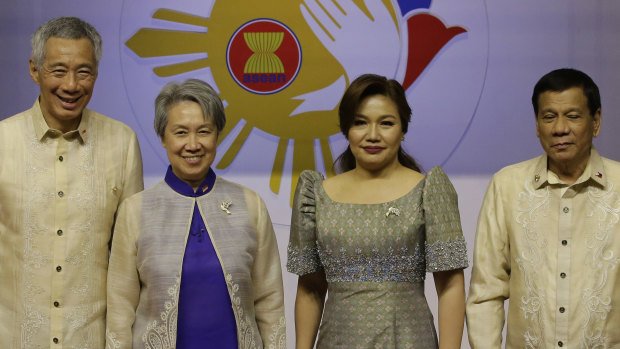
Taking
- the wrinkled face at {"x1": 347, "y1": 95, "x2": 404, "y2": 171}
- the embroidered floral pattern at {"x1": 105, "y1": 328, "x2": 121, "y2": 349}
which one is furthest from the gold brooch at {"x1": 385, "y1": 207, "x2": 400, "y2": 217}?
the embroidered floral pattern at {"x1": 105, "y1": 328, "x2": 121, "y2": 349}

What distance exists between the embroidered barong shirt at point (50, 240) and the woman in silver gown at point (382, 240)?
0.67 metres

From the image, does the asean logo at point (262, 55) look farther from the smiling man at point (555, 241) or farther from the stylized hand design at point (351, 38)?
the smiling man at point (555, 241)

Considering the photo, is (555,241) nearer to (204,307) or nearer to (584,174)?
(584,174)

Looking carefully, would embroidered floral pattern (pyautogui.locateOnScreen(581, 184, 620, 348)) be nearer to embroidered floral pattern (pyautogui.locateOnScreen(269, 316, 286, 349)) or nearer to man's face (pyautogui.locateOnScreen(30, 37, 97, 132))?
embroidered floral pattern (pyautogui.locateOnScreen(269, 316, 286, 349))

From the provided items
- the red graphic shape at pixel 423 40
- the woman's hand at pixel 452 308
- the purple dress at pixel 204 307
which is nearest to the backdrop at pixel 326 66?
the red graphic shape at pixel 423 40

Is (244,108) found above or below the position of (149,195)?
above

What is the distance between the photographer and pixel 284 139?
4238 millimetres

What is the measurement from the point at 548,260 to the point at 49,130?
1.67 metres

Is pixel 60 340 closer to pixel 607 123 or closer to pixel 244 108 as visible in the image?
pixel 244 108

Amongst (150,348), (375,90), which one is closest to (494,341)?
(375,90)

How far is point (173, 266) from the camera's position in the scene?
2566 mm

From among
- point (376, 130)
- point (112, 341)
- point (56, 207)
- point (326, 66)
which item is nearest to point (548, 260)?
point (376, 130)

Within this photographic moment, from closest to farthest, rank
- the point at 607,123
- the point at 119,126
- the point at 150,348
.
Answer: the point at 150,348, the point at 119,126, the point at 607,123

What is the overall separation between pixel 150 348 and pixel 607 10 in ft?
9.29
